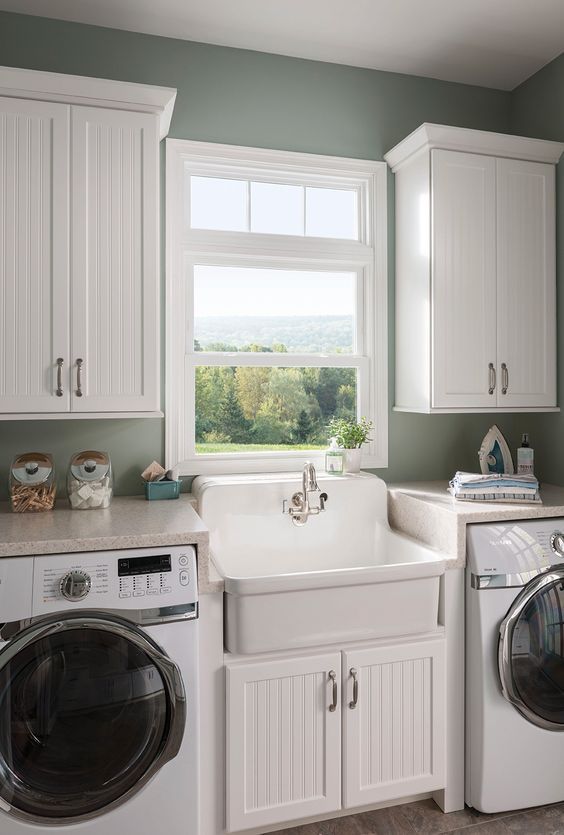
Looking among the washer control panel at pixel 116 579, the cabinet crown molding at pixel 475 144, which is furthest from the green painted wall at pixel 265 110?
the washer control panel at pixel 116 579

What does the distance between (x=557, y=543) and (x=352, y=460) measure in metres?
0.84

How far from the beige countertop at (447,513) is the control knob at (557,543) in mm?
81

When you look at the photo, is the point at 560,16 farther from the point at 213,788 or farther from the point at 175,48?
the point at 213,788

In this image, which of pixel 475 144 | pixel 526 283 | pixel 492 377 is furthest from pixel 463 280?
pixel 475 144

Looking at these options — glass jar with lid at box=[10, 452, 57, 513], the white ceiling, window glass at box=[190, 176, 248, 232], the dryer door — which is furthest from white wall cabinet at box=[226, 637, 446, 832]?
the white ceiling

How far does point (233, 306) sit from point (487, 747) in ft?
6.32

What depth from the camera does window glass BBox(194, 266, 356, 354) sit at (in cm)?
274

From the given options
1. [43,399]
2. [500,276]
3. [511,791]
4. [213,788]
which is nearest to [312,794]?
[213,788]

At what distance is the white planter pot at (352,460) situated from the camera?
2.70 m

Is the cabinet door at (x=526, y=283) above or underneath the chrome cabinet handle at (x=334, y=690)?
above

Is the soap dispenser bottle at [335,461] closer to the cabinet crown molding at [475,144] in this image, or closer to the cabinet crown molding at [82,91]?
the cabinet crown molding at [475,144]

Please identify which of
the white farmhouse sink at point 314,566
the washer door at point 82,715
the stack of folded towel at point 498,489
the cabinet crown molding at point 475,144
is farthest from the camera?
the cabinet crown molding at point 475,144

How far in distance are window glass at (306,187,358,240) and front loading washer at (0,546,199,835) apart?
1.66 m

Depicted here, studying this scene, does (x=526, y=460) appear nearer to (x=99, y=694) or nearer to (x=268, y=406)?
(x=268, y=406)
